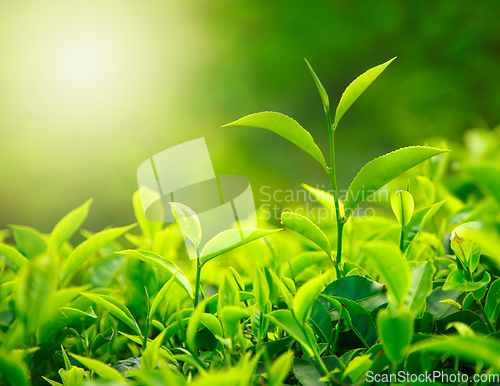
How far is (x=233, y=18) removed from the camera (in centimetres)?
312

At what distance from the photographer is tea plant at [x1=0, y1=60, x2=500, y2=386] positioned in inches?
9.8

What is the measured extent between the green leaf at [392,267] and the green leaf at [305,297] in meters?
0.04

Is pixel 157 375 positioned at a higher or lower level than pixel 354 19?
lower

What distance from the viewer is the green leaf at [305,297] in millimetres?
263

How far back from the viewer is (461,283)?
340mm

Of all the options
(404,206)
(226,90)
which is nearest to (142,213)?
(404,206)

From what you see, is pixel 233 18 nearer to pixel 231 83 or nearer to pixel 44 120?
pixel 231 83

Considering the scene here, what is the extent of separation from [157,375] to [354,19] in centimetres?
319

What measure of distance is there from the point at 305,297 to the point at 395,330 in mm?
64

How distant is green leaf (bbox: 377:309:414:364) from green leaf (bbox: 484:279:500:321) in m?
0.15

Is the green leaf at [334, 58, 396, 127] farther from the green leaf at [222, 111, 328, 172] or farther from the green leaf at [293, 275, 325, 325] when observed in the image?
the green leaf at [293, 275, 325, 325]

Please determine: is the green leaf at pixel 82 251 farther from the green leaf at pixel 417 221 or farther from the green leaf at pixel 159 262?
the green leaf at pixel 417 221

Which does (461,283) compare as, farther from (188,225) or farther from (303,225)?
(188,225)

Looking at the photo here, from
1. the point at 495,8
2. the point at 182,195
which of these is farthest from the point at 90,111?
the point at 495,8
